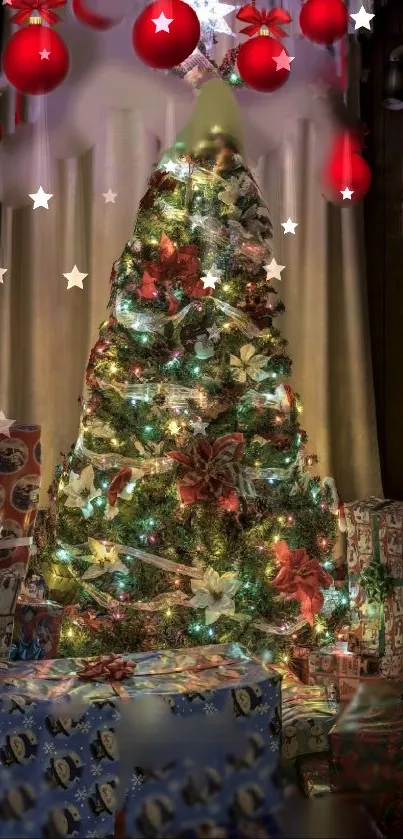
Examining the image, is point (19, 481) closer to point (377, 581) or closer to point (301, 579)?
point (301, 579)

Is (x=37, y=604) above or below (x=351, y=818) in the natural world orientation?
above

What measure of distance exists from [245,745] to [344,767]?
1.16 feet

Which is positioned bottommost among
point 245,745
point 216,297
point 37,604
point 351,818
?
point 351,818

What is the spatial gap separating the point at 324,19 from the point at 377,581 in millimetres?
1944

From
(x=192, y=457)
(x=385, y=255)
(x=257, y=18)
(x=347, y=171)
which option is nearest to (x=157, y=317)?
(x=192, y=457)

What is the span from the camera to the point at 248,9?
3266 mm

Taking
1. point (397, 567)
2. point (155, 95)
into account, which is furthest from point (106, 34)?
point (397, 567)

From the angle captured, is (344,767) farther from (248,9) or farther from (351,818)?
(248,9)

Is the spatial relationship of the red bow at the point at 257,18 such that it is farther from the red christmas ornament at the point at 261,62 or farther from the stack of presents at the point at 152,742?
the stack of presents at the point at 152,742

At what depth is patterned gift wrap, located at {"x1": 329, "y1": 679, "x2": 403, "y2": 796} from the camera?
7.14ft

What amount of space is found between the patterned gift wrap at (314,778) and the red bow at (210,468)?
81 cm

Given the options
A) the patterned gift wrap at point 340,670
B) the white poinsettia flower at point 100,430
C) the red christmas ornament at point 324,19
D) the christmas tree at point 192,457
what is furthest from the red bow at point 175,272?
the patterned gift wrap at point 340,670

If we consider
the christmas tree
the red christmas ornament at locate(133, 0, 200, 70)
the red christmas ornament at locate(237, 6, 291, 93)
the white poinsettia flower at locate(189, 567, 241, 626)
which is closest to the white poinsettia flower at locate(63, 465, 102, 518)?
the christmas tree

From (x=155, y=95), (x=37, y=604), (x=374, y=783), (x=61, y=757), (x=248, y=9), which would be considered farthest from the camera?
(x=155, y=95)
